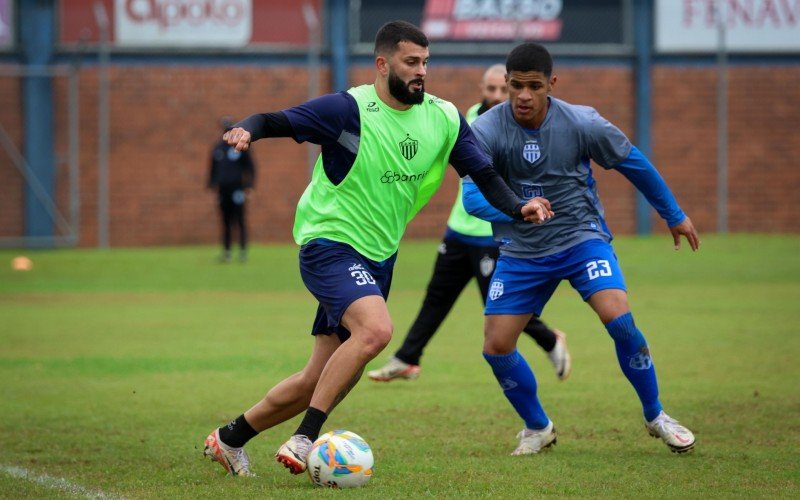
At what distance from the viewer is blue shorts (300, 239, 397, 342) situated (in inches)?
233

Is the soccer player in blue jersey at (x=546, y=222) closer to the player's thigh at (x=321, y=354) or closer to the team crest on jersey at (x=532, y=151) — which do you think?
the team crest on jersey at (x=532, y=151)

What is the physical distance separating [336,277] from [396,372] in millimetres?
3679

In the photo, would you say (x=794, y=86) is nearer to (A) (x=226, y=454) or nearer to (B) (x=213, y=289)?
(B) (x=213, y=289)

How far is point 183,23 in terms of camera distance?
2541cm

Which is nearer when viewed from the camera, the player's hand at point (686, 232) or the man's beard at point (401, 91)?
the man's beard at point (401, 91)

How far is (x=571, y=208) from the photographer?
275 inches

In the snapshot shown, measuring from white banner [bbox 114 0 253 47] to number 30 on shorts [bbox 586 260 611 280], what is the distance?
64.9 feet

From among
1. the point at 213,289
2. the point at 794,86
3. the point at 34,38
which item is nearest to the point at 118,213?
the point at 34,38

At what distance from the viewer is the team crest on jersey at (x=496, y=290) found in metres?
6.98

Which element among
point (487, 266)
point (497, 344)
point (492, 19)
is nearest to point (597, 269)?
point (497, 344)

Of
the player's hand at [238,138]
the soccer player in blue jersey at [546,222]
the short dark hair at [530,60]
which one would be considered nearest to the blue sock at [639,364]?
the soccer player in blue jersey at [546,222]

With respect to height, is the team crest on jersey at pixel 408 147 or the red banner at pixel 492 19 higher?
the red banner at pixel 492 19

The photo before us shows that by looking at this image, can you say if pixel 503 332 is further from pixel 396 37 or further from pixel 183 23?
pixel 183 23

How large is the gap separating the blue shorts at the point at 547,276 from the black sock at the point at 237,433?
1.60 metres
